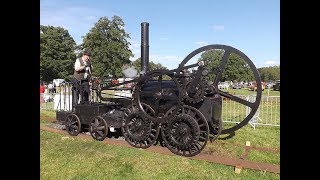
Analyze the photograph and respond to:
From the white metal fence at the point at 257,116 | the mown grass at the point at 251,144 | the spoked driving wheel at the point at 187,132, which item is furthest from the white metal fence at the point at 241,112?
the spoked driving wheel at the point at 187,132

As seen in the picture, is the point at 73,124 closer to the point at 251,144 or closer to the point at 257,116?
the point at 251,144

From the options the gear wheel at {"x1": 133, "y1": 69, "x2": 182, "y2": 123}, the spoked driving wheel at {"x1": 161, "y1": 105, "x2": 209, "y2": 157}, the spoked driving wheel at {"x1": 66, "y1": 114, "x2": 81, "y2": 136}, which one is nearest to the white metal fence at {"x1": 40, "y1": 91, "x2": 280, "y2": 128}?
the spoked driving wheel at {"x1": 66, "y1": 114, "x2": 81, "y2": 136}

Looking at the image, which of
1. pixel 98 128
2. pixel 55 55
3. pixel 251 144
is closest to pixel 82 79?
pixel 98 128

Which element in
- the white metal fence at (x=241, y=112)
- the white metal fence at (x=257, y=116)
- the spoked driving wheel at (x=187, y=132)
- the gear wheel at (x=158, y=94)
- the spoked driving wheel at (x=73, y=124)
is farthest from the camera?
the white metal fence at (x=241, y=112)

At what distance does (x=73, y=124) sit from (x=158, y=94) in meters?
2.81

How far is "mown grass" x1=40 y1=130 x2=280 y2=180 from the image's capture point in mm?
4859

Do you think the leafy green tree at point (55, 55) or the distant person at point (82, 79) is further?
the leafy green tree at point (55, 55)

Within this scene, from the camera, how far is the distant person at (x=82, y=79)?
8.56m

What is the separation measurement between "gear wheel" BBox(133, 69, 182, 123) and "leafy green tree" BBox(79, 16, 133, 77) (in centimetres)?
3980

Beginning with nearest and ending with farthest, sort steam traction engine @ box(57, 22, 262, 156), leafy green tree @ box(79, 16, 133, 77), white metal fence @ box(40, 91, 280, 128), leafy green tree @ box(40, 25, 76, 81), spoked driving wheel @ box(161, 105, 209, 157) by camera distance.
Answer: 1. spoked driving wheel @ box(161, 105, 209, 157)
2. steam traction engine @ box(57, 22, 262, 156)
3. white metal fence @ box(40, 91, 280, 128)
4. leafy green tree @ box(79, 16, 133, 77)
5. leafy green tree @ box(40, 25, 76, 81)

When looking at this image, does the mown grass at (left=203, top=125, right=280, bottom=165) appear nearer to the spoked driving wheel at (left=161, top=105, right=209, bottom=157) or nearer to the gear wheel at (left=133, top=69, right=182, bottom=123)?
the spoked driving wheel at (left=161, top=105, right=209, bottom=157)

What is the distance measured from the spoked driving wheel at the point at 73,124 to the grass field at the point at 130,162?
0.49 meters

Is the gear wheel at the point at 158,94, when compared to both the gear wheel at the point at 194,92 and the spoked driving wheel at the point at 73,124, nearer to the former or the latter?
the gear wheel at the point at 194,92
